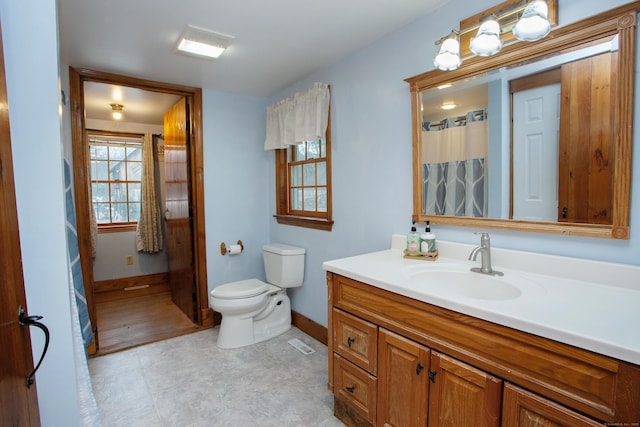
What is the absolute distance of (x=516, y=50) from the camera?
1.40m

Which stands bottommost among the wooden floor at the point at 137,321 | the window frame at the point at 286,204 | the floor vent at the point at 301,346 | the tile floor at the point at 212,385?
the tile floor at the point at 212,385

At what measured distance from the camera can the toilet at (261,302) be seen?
2549 mm

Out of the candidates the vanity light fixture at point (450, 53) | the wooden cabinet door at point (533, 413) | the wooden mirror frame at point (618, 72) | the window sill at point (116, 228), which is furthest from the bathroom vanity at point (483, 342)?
the window sill at point (116, 228)

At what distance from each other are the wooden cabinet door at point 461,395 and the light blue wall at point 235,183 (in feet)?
7.57

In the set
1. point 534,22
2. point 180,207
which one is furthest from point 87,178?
point 534,22

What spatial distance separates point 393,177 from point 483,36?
2.83 ft

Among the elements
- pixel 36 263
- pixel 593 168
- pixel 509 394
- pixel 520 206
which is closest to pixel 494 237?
pixel 520 206

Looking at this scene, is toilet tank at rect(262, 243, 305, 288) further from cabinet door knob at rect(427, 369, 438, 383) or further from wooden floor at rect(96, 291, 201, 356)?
cabinet door knob at rect(427, 369, 438, 383)

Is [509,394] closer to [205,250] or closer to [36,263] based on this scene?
[36,263]

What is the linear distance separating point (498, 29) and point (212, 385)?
2.48 m

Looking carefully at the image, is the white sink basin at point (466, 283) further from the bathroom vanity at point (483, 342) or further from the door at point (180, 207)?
the door at point (180, 207)

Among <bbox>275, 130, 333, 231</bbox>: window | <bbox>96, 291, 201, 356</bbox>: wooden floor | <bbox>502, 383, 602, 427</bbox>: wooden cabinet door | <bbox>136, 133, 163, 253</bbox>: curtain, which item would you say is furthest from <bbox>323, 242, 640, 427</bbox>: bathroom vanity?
<bbox>136, 133, 163, 253</bbox>: curtain

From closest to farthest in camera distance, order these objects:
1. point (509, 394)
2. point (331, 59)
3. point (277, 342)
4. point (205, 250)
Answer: point (509, 394) < point (331, 59) < point (277, 342) < point (205, 250)

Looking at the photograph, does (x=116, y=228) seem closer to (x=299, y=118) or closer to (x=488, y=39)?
(x=299, y=118)
